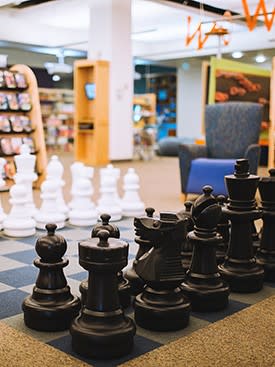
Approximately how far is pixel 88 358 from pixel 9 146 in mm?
4709

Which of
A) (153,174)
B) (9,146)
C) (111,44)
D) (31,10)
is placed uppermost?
(31,10)

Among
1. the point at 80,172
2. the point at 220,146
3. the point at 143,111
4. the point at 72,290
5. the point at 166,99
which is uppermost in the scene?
the point at 166,99

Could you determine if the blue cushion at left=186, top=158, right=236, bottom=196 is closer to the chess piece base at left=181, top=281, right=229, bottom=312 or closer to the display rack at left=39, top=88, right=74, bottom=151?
the chess piece base at left=181, top=281, right=229, bottom=312

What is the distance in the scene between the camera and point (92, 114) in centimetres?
1104

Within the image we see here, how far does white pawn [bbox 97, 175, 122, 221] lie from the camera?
13.5 feet

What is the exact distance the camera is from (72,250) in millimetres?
3166

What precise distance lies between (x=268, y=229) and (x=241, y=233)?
27 centimetres

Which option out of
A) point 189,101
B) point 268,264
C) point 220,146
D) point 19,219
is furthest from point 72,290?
point 189,101

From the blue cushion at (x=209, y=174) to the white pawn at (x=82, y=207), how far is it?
1.41 meters

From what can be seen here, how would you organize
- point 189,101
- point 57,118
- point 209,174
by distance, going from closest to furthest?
point 209,174 < point 57,118 < point 189,101

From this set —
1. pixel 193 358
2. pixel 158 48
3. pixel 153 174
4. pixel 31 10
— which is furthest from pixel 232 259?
pixel 158 48

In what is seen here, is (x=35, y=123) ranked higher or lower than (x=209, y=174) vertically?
higher

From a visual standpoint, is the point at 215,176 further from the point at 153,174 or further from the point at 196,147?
the point at 153,174

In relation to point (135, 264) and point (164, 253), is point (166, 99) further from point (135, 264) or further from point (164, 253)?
point (164, 253)
